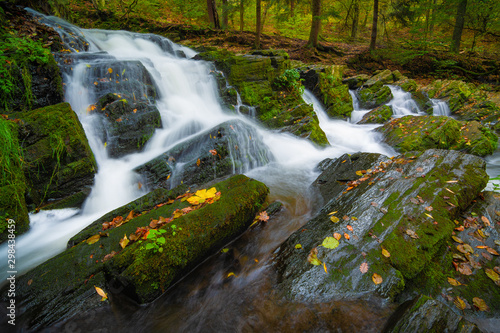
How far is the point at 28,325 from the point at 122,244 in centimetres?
108

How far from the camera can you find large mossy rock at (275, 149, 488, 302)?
2.28 metres

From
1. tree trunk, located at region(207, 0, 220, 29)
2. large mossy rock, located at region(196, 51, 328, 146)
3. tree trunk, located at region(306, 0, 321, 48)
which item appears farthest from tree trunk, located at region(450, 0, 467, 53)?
tree trunk, located at region(207, 0, 220, 29)

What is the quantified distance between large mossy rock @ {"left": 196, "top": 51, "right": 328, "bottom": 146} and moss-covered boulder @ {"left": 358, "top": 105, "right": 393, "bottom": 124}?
9.38ft

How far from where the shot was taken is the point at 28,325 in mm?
2291

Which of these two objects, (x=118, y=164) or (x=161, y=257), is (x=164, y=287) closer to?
(x=161, y=257)

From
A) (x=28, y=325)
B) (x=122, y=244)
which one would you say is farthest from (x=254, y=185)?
(x=28, y=325)

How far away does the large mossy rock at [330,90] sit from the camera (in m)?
10.4

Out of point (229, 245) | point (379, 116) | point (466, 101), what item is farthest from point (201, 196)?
point (466, 101)

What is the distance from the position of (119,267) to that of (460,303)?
3.53 metres

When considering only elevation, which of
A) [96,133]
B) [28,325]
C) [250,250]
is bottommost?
[250,250]

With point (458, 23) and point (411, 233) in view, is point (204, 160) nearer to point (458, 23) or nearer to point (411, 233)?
point (411, 233)

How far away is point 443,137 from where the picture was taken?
21.7 feet

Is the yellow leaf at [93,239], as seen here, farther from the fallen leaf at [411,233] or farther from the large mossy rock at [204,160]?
the fallen leaf at [411,233]

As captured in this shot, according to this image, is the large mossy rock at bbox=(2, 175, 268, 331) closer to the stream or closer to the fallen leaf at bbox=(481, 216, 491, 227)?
the stream
